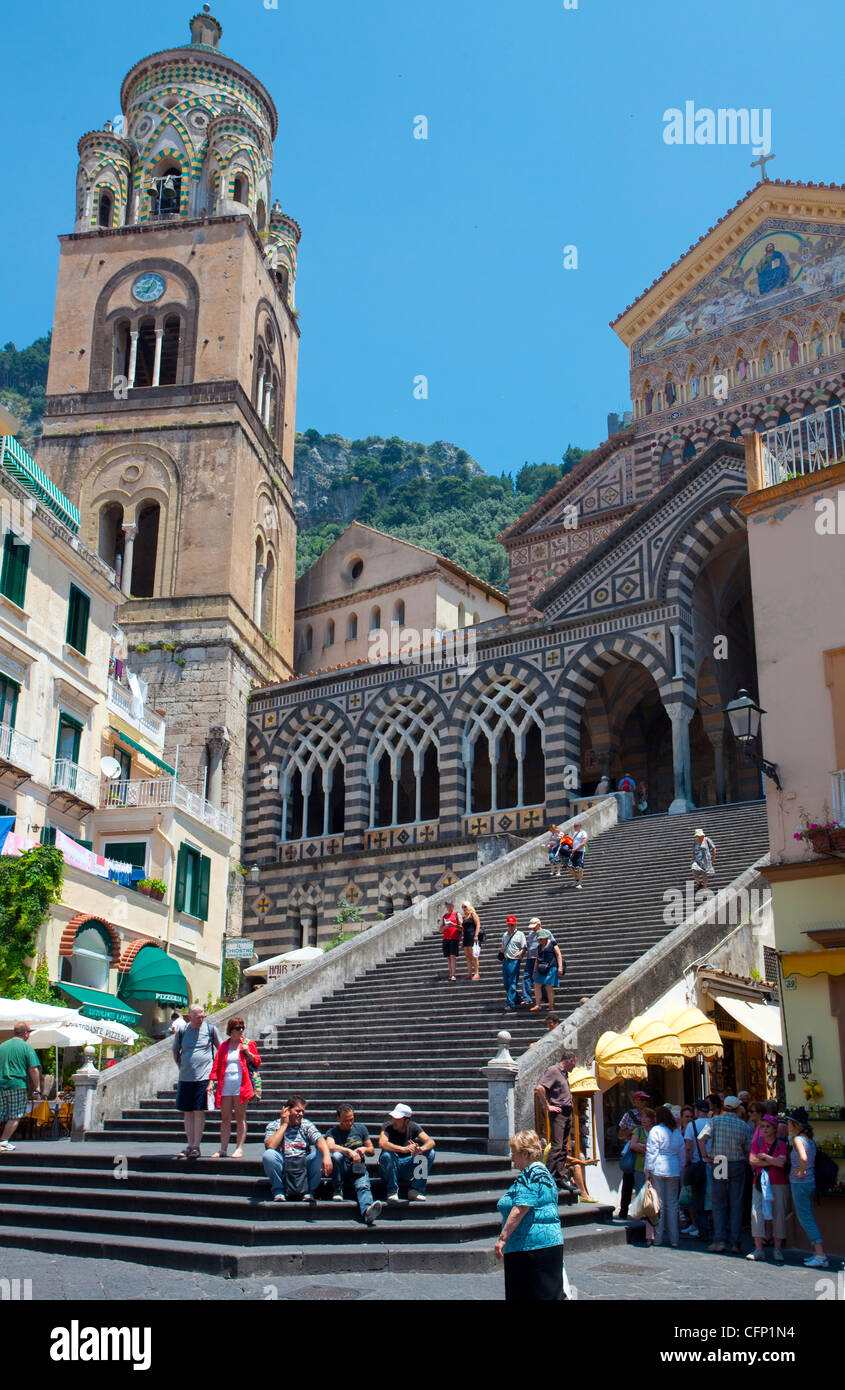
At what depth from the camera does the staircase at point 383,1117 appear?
33.6 ft

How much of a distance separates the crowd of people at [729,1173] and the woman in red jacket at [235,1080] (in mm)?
3778

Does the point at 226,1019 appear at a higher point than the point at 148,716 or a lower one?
lower

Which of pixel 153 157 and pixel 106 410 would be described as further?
pixel 153 157

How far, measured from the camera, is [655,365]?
36.6 metres

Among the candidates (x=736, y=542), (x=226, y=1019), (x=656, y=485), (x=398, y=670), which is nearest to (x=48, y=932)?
(x=226, y=1019)

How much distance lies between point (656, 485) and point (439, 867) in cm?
1219

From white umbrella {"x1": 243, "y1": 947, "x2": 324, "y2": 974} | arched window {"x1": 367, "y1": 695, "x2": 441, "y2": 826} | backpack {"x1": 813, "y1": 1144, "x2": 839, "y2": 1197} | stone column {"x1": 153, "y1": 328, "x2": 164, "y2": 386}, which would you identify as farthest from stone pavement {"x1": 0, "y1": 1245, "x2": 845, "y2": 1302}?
stone column {"x1": 153, "y1": 328, "x2": 164, "y2": 386}

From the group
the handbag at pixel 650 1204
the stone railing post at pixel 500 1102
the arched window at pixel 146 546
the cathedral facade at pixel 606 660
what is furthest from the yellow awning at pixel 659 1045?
the arched window at pixel 146 546

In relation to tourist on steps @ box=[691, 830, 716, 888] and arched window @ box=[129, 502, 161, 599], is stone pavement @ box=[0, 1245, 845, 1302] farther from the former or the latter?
arched window @ box=[129, 502, 161, 599]

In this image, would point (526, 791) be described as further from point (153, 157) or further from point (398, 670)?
point (153, 157)

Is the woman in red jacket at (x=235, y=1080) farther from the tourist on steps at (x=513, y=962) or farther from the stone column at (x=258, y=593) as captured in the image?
the stone column at (x=258, y=593)

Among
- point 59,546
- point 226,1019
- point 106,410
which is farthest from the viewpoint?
point 106,410

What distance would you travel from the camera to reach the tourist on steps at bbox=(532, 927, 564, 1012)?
16297mm

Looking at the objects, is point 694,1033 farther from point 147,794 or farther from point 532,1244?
point 147,794
